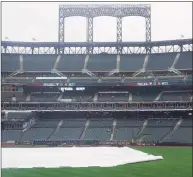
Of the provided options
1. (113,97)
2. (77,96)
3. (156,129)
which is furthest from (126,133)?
(77,96)

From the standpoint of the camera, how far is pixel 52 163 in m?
17.7

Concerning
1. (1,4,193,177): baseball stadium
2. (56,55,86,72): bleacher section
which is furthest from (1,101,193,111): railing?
(56,55,86,72): bleacher section

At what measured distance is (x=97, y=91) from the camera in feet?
177

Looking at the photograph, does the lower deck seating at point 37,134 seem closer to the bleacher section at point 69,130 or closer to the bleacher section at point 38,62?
the bleacher section at point 69,130

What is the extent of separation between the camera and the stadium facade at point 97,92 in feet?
154

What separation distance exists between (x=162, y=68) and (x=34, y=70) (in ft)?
58.0

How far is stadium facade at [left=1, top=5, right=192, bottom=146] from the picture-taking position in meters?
46.8

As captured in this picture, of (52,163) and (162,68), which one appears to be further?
(162,68)

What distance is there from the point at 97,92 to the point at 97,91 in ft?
0.54

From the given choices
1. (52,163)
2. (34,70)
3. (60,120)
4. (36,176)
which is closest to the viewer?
(36,176)

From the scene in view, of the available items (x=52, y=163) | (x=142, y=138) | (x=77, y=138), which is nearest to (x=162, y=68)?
(x=142, y=138)

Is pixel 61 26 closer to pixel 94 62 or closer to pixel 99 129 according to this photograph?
pixel 94 62

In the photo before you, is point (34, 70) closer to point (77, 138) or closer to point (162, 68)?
point (77, 138)

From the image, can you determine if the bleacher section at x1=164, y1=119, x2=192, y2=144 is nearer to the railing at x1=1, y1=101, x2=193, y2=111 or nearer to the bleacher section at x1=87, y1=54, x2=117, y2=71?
the railing at x1=1, y1=101, x2=193, y2=111
